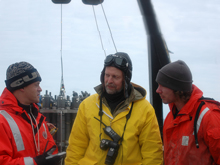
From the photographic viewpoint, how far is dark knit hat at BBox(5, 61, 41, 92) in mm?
2434

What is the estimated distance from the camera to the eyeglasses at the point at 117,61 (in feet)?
8.51

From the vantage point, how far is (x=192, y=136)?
6.77 feet

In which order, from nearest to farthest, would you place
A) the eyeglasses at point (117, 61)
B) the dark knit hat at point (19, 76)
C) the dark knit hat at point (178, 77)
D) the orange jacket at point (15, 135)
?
the orange jacket at point (15, 135) < the dark knit hat at point (178, 77) < the dark knit hat at point (19, 76) < the eyeglasses at point (117, 61)

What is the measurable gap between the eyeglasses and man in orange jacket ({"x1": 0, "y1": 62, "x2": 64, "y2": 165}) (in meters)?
0.80

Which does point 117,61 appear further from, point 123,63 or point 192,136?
point 192,136

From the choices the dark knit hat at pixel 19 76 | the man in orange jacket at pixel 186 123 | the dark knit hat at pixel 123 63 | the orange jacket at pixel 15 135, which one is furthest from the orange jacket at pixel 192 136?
the dark knit hat at pixel 19 76

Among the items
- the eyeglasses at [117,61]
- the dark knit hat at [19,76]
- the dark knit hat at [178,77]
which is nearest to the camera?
the dark knit hat at [178,77]

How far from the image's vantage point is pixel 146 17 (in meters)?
3.78

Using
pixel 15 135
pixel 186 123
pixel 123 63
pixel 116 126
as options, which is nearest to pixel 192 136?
pixel 186 123

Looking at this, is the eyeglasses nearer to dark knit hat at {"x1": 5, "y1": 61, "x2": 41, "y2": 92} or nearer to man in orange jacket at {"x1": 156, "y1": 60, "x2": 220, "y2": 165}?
man in orange jacket at {"x1": 156, "y1": 60, "x2": 220, "y2": 165}

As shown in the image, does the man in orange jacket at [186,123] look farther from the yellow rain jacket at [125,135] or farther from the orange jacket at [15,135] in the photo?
the orange jacket at [15,135]

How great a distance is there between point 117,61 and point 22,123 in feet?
3.87

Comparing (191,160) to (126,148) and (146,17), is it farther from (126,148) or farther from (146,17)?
(146,17)

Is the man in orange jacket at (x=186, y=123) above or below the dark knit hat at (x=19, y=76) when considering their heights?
below
